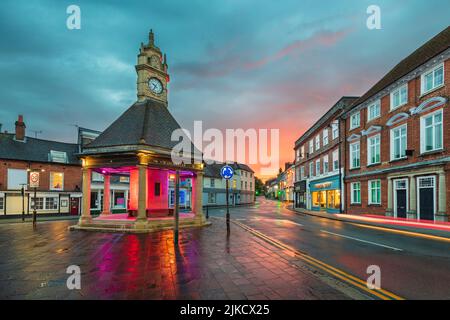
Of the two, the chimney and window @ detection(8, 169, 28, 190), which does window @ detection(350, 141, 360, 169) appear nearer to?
window @ detection(8, 169, 28, 190)

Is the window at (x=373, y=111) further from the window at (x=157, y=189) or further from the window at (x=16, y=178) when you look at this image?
the window at (x=16, y=178)

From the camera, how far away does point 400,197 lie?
794 inches

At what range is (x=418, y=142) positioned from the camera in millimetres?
18359

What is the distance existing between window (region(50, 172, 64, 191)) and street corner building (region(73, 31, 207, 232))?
51.1ft

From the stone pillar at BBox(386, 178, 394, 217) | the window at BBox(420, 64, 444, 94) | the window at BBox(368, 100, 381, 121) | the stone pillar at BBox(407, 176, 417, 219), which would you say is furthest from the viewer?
the window at BBox(368, 100, 381, 121)

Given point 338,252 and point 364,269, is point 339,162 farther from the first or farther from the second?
point 364,269

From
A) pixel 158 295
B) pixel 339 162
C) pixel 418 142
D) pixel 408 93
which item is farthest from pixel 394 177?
pixel 158 295

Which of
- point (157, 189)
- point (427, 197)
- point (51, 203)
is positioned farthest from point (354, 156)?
point (51, 203)

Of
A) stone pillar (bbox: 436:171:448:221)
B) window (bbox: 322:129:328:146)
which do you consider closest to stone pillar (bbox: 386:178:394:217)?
stone pillar (bbox: 436:171:448:221)

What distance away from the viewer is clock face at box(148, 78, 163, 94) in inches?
719

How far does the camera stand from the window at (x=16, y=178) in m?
27.0

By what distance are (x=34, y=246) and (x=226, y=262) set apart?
813 cm

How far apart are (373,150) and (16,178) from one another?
123 ft

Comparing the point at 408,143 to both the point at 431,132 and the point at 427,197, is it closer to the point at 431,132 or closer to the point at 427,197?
the point at 431,132
